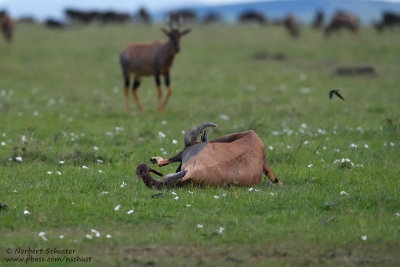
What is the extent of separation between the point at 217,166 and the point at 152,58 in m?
9.01

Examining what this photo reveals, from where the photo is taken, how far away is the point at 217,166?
8.23m

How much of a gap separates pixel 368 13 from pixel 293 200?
6564 inches

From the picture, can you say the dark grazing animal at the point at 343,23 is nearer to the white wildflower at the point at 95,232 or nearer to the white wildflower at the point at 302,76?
the white wildflower at the point at 302,76

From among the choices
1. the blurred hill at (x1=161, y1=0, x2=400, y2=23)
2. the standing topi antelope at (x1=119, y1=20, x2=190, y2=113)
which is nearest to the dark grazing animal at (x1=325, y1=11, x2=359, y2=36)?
the standing topi antelope at (x1=119, y1=20, x2=190, y2=113)

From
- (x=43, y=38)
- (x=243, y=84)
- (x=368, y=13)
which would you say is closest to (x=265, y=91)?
(x=243, y=84)

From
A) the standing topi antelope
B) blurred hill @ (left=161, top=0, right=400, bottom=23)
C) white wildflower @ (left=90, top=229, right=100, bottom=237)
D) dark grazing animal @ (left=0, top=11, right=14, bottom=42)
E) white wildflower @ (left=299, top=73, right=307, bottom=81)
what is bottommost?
blurred hill @ (left=161, top=0, right=400, bottom=23)

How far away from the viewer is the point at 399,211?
7.36m

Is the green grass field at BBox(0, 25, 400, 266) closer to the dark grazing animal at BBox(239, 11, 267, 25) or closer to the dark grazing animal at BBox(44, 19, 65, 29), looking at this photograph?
the dark grazing animal at BBox(44, 19, 65, 29)

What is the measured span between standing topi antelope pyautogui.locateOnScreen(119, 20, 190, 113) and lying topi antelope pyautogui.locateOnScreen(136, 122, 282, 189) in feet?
26.3

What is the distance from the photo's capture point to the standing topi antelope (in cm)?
1658

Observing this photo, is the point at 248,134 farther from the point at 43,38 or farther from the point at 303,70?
the point at 43,38

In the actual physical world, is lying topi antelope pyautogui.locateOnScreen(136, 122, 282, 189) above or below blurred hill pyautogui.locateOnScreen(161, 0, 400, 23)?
above

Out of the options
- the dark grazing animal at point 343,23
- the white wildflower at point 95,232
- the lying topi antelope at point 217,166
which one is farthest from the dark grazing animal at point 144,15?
Result: the white wildflower at point 95,232

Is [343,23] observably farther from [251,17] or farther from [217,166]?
[217,166]
